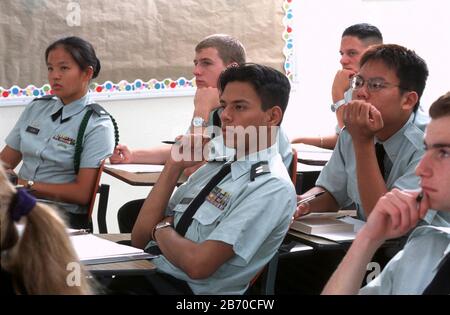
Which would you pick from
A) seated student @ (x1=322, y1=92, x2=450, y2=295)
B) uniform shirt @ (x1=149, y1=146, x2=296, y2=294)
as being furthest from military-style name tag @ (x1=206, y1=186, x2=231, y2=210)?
seated student @ (x1=322, y1=92, x2=450, y2=295)

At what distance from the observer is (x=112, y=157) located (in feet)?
10.9

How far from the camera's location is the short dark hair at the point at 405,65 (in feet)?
8.10

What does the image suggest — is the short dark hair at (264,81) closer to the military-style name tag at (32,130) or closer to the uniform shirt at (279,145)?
the uniform shirt at (279,145)

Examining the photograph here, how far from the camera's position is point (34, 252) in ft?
3.48

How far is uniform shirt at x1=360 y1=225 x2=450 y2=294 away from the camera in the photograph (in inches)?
59.4

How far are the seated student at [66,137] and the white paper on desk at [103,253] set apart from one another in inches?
40.3

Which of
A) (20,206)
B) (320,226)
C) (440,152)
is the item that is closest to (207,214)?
(320,226)

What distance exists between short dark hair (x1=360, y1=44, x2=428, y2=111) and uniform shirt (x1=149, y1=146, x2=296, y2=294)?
571mm

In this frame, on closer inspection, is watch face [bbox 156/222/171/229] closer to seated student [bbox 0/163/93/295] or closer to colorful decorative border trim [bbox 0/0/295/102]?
seated student [bbox 0/163/93/295]

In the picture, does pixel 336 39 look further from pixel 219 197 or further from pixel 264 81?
pixel 219 197

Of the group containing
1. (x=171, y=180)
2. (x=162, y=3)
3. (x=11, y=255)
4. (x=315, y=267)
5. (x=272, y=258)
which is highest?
(x=162, y=3)
